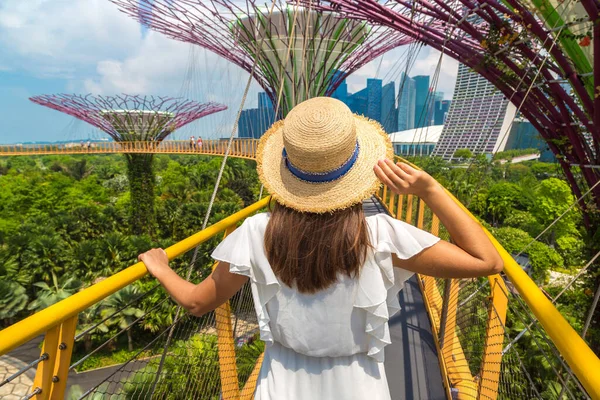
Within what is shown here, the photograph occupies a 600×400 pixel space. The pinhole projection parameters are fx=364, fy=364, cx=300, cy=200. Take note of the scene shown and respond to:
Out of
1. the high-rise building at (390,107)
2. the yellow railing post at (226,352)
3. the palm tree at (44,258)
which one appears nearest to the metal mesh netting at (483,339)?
the yellow railing post at (226,352)

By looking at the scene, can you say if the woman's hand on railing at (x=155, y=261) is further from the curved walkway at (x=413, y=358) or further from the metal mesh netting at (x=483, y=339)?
the curved walkway at (x=413, y=358)

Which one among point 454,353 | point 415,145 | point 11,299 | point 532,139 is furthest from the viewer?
point 11,299

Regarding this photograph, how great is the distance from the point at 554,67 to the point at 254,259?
3636 mm

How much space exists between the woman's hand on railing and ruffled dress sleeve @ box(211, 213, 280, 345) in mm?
318

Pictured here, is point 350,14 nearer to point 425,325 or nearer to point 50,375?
point 425,325

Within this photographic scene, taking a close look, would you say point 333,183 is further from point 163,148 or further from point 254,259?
point 163,148

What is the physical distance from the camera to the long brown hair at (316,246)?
992 millimetres

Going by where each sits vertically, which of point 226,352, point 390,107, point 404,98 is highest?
point 404,98

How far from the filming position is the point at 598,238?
117 inches

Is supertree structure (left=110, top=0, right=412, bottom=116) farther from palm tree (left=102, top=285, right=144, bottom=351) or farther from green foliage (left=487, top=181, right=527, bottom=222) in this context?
green foliage (left=487, top=181, right=527, bottom=222)

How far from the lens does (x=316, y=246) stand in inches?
39.4

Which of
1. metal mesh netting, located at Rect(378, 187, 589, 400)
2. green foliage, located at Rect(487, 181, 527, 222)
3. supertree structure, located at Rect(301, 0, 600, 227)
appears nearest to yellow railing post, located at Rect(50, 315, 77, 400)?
metal mesh netting, located at Rect(378, 187, 589, 400)

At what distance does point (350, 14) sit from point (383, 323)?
203 inches

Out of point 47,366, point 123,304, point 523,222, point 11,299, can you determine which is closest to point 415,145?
point 47,366
